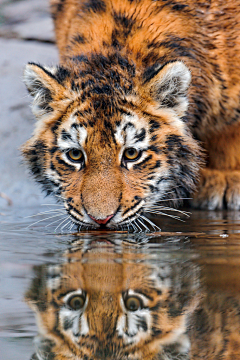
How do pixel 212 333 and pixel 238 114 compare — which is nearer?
pixel 212 333

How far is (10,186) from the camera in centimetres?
495

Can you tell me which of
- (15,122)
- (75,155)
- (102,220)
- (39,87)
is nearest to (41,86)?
(39,87)

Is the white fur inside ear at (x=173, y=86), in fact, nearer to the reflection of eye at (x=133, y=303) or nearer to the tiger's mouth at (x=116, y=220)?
the tiger's mouth at (x=116, y=220)

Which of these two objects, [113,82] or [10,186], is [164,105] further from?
[10,186]

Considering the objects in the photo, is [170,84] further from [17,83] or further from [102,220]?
[17,83]

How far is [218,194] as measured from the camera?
15.5 feet

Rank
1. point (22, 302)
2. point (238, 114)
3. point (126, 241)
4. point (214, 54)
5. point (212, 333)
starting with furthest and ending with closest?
point (238, 114), point (214, 54), point (126, 241), point (22, 302), point (212, 333)

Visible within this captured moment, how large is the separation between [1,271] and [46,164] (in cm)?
164

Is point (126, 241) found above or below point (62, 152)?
below

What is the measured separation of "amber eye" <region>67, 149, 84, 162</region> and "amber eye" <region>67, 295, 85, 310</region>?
170 centimetres

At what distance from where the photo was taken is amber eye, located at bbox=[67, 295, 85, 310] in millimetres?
1716

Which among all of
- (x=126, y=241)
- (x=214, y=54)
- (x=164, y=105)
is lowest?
(x=126, y=241)

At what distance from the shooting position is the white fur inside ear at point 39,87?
Answer: 357 centimetres

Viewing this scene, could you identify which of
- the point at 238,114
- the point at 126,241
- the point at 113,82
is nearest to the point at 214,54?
the point at 238,114
